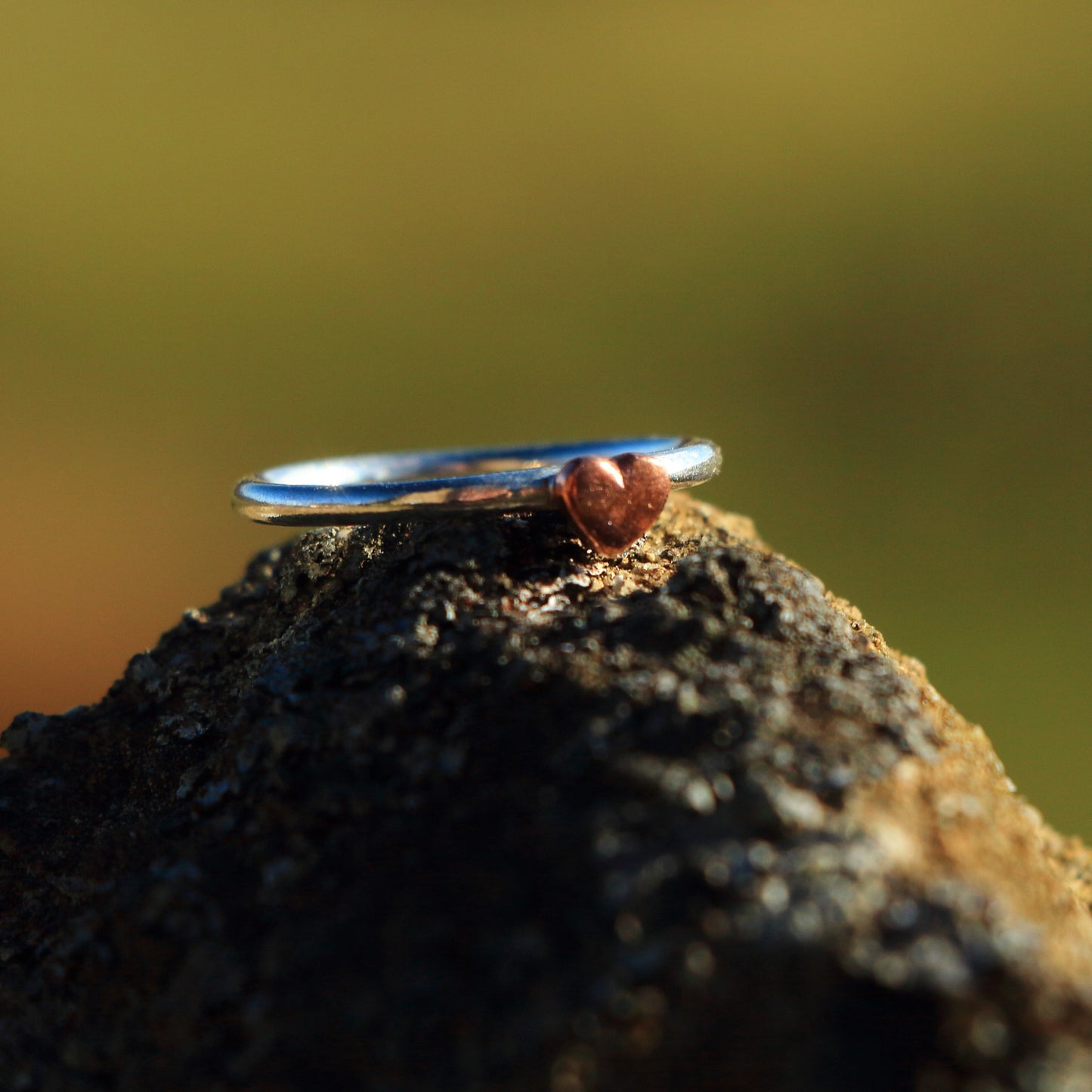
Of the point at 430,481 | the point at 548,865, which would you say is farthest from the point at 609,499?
the point at 548,865

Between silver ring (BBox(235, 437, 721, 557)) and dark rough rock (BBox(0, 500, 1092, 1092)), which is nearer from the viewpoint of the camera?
dark rough rock (BBox(0, 500, 1092, 1092))

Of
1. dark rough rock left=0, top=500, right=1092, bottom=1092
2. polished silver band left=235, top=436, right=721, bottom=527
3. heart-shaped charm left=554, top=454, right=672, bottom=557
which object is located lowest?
dark rough rock left=0, top=500, right=1092, bottom=1092

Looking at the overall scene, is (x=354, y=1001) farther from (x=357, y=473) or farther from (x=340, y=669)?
(x=357, y=473)

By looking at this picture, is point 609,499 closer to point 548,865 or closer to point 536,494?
point 536,494

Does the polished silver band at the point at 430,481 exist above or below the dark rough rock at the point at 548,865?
above

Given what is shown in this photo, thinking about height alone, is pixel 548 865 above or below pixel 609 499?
below

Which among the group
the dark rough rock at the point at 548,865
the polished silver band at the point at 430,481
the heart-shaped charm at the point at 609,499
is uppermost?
the polished silver band at the point at 430,481
